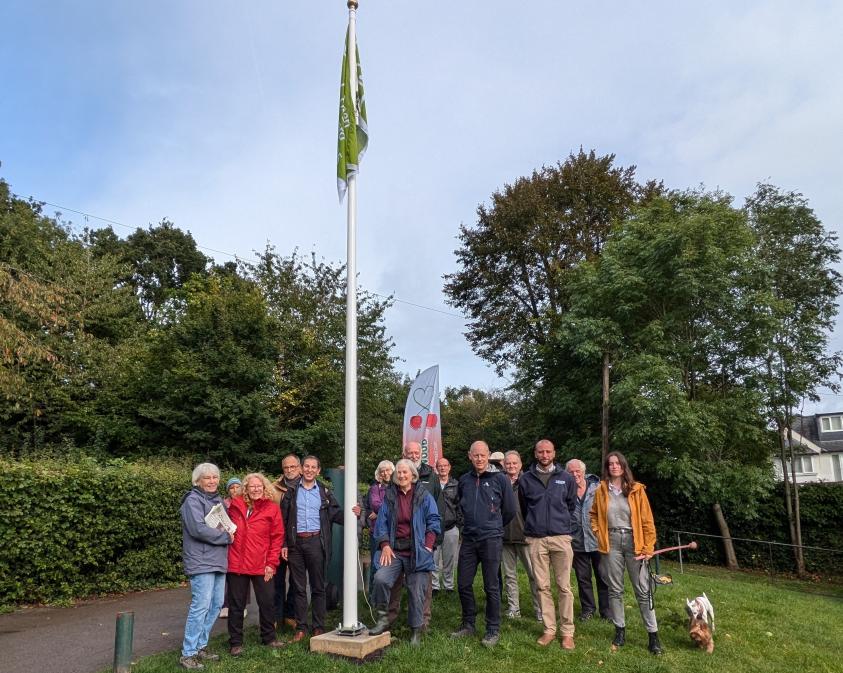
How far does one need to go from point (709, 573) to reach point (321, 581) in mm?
13620

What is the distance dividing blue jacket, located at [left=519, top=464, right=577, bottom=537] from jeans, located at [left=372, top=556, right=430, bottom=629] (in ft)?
4.09

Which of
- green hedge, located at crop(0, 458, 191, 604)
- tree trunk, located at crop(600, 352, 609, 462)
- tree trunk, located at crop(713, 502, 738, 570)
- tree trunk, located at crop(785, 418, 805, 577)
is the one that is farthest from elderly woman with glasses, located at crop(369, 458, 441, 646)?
tree trunk, located at crop(785, 418, 805, 577)

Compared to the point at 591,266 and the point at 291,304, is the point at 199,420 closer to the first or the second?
the point at 291,304

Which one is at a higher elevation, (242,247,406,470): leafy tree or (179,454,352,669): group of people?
(242,247,406,470): leafy tree

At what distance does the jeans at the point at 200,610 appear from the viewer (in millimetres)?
5652

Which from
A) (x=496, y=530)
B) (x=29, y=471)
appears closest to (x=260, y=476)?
(x=496, y=530)

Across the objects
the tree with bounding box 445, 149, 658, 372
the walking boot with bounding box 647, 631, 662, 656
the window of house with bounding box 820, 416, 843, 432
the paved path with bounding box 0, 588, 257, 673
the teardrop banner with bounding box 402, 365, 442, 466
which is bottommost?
the paved path with bounding box 0, 588, 257, 673

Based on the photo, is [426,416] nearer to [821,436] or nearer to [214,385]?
[214,385]

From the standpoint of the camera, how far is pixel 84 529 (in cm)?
916

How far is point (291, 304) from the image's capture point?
22.0 m

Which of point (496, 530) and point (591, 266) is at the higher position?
point (591, 266)

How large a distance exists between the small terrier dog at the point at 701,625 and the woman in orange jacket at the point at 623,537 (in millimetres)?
513

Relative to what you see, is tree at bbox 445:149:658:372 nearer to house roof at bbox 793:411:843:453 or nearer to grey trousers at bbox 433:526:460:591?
grey trousers at bbox 433:526:460:591

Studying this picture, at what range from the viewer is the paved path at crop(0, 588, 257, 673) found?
6.12 m
